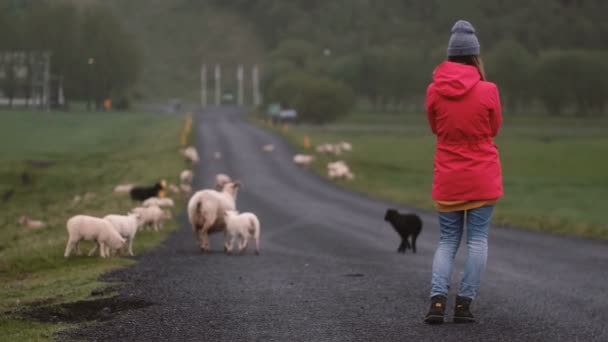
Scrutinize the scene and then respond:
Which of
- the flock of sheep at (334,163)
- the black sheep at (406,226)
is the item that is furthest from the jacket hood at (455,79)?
the flock of sheep at (334,163)

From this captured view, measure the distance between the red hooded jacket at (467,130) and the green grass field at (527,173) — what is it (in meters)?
17.3

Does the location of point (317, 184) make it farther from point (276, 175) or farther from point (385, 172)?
point (385, 172)

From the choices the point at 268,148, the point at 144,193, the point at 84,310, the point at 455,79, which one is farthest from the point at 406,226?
the point at 268,148

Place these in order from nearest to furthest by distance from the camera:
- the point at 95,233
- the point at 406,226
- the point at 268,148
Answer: the point at 95,233, the point at 406,226, the point at 268,148

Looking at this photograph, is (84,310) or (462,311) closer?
(462,311)

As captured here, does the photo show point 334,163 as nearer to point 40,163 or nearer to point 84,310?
point 40,163

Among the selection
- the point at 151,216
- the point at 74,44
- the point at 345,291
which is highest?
the point at 74,44

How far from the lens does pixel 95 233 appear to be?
16.1m

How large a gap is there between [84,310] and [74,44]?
308 feet

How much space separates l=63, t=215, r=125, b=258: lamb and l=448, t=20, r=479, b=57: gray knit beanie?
8424 millimetres

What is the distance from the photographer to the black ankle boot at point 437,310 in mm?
8930

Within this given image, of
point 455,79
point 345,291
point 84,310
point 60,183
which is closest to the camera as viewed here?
point 455,79

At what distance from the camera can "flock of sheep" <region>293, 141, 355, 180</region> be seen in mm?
47812

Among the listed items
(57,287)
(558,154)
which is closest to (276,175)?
(558,154)
